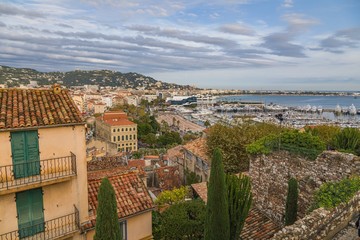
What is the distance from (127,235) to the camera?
11406mm

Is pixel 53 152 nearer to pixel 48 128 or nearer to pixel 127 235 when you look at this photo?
pixel 48 128

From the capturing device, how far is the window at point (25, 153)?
878cm

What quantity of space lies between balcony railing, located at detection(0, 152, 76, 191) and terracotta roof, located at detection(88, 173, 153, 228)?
83.2 inches

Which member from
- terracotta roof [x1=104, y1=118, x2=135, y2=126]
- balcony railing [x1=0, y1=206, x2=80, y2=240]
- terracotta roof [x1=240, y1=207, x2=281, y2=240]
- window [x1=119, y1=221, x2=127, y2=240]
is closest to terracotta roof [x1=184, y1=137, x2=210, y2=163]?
→ terracotta roof [x1=240, y1=207, x2=281, y2=240]

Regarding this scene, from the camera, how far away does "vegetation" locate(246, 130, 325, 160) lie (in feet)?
40.6

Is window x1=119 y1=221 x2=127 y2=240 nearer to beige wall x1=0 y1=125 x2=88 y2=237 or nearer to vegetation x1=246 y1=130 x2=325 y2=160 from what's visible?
beige wall x1=0 y1=125 x2=88 y2=237

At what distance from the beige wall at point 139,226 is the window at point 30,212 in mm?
3479

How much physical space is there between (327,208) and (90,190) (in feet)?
29.8

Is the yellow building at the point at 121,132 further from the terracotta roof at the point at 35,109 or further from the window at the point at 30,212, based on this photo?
the window at the point at 30,212

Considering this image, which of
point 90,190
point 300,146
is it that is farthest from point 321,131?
point 90,190

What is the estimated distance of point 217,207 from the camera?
31.8 ft

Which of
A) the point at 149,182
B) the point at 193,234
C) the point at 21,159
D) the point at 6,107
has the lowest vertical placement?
the point at 149,182

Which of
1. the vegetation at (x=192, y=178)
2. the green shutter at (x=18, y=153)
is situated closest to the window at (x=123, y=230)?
the green shutter at (x=18, y=153)

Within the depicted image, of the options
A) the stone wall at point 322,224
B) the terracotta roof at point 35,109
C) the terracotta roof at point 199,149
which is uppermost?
the terracotta roof at point 35,109
